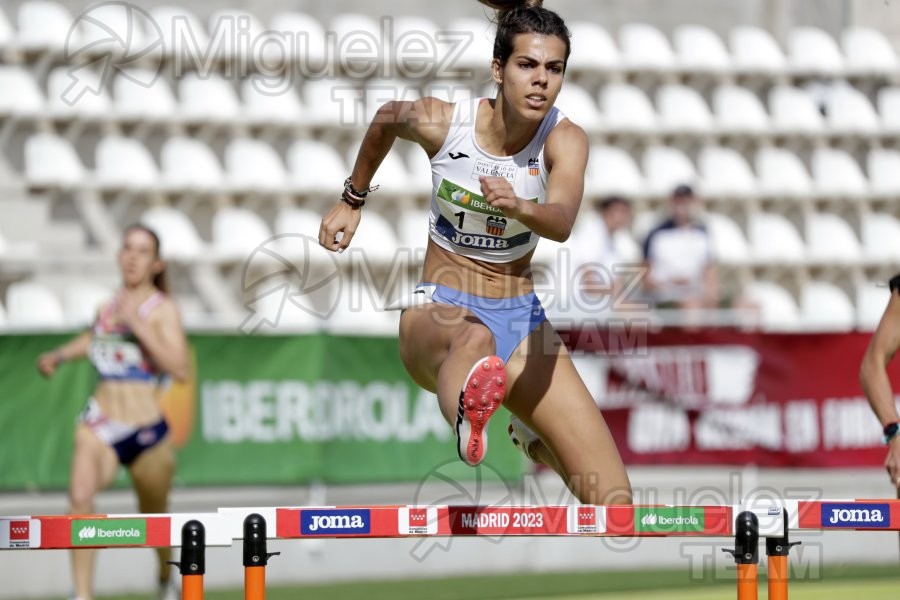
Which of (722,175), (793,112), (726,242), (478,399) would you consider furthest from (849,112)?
(478,399)

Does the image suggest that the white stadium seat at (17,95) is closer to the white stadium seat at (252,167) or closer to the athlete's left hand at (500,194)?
the white stadium seat at (252,167)

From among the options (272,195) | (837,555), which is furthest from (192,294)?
(837,555)

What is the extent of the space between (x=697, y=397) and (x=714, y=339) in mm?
514

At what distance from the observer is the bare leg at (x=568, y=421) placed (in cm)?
571

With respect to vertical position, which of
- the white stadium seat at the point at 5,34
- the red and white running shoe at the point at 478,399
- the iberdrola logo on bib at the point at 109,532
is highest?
the white stadium seat at the point at 5,34

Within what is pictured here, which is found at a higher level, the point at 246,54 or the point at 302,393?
the point at 246,54

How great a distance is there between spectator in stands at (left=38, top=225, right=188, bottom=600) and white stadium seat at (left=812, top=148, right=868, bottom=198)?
1072cm

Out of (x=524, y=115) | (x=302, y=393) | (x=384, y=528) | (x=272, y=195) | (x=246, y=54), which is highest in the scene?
(x=246, y=54)

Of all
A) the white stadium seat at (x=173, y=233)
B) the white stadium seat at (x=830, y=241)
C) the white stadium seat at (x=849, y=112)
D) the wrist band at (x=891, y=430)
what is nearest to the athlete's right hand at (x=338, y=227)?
the wrist band at (x=891, y=430)

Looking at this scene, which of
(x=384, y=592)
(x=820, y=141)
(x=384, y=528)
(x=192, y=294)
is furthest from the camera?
(x=820, y=141)

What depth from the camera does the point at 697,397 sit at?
1189 cm

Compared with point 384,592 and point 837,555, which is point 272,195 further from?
point 837,555

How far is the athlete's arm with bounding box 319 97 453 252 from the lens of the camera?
572cm

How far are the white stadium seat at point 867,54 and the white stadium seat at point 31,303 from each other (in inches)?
404
